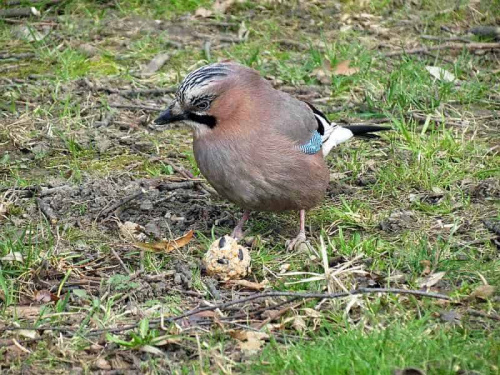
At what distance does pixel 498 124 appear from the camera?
618cm

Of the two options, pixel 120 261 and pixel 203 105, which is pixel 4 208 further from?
pixel 203 105

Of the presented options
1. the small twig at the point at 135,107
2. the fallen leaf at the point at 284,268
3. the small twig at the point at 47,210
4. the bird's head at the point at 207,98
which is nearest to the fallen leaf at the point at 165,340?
the fallen leaf at the point at 284,268

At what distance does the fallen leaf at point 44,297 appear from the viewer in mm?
4168

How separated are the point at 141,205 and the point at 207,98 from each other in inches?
34.7

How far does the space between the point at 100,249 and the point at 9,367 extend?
111 cm

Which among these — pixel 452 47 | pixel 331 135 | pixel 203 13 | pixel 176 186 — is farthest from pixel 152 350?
pixel 203 13

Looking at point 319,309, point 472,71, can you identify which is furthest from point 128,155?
point 472,71

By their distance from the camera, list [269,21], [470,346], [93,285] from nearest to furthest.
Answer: [470,346] < [93,285] < [269,21]

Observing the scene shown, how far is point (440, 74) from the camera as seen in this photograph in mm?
6605

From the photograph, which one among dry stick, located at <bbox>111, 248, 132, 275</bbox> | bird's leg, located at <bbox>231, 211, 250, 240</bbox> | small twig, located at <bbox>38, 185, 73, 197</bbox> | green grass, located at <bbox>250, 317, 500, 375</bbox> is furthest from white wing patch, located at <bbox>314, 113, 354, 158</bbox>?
green grass, located at <bbox>250, 317, 500, 375</bbox>

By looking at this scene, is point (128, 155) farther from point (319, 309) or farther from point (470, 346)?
point (470, 346)

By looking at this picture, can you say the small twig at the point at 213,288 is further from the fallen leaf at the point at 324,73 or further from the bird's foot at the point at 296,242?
the fallen leaf at the point at 324,73

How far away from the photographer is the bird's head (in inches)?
183

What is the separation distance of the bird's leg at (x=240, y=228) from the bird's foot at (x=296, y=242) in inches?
11.6
